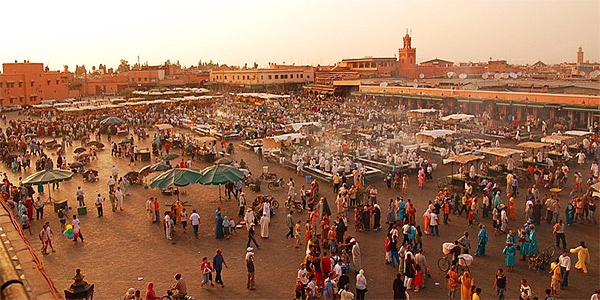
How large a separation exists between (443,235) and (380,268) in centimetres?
285

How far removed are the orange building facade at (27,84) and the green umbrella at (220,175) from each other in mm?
49780

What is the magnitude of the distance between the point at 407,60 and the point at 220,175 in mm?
54761

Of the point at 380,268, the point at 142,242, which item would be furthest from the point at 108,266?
the point at 380,268

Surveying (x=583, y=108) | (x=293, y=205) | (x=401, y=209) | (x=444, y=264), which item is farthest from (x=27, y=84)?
(x=444, y=264)

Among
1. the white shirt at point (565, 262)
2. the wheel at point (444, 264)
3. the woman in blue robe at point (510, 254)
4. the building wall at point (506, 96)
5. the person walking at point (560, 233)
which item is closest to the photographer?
the white shirt at point (565, 262)

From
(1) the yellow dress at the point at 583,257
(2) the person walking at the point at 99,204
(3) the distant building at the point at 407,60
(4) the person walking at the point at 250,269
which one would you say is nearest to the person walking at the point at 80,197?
(2) the person walking at the point at 99,204

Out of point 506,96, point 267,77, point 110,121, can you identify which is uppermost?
point 267,77

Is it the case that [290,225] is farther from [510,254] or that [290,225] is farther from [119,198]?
[119,198]

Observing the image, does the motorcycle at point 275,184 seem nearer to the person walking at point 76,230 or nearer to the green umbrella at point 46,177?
the green umbrella at point 46,177

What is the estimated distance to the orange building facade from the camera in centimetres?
5494

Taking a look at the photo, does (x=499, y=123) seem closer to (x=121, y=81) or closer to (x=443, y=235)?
(x=443, y=235)

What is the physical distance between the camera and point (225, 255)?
1179 cm

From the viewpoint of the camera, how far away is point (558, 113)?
100 feet

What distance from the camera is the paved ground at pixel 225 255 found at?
9875mm
